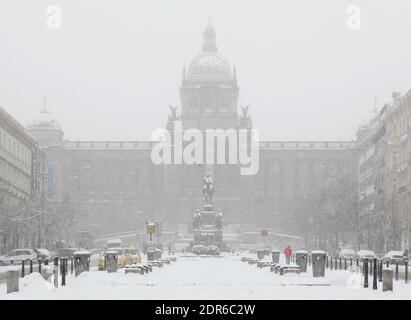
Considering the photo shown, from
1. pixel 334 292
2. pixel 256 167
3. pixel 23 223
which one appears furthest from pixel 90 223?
pixel 334 292

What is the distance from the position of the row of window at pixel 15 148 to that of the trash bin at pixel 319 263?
181 ft

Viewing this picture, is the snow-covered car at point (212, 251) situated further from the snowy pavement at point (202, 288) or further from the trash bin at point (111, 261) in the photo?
the snowy pavement at point (202, 288)

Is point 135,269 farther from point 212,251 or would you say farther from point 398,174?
point 398,174

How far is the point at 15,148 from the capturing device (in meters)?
109

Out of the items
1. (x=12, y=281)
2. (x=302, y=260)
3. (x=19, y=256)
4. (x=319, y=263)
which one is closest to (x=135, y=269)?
(x=319, y=263)

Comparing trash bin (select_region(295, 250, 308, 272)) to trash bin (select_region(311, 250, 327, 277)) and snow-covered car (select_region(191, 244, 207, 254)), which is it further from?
snow-covered car (select_region(191, 244, 207, 254))

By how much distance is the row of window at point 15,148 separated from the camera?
333ft

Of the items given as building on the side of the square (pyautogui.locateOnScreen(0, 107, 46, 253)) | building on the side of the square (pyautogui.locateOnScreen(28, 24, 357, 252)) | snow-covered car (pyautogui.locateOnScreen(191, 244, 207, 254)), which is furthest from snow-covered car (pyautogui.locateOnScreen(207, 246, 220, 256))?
building on the side of the square (pyautogui.locateOnScreen(28, 24, 357, 252))

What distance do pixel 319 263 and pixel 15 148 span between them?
2529 inches

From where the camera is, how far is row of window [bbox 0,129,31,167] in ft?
333

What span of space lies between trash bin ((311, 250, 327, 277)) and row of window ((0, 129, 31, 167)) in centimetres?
5515

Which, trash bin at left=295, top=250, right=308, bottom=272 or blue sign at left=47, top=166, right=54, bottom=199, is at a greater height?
blue sign at left=47, top=166, right=54, bottom=199

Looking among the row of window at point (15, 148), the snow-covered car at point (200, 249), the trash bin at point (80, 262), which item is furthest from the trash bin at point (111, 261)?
the row of window at point (15, 148)

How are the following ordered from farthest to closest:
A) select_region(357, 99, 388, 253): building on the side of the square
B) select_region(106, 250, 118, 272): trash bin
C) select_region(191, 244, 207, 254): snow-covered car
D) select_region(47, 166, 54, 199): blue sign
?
select_region(47, 166, 54, 199): blue sign, select_region(357, 99, 388, 253): building on the side of the square, select_region(191, 244, 207, 254): snow-covered car, select_region(106, 250, 118, 272): trash bin
